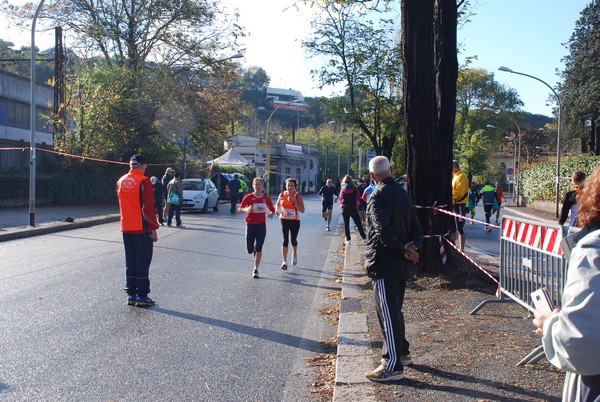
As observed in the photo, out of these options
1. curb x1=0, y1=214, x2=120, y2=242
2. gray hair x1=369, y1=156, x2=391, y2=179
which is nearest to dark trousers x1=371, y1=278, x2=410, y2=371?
gray hair x1=369, y1=156, x2=391, y2=179

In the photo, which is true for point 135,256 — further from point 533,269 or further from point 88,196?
point 88,196

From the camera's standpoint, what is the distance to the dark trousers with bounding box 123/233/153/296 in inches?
332

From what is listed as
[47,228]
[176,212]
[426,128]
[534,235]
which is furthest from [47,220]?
→ [534,235]

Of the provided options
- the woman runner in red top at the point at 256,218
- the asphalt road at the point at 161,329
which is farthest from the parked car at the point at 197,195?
the woman runner in red top at the point at 256,218

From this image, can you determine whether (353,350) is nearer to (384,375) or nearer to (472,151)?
(384,375)

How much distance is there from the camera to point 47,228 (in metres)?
18.5

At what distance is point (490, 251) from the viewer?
51.1ft

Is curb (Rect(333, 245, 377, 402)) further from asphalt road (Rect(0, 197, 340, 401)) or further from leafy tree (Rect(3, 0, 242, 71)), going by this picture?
leafy tree (Rect(3, 0, 242, 71))

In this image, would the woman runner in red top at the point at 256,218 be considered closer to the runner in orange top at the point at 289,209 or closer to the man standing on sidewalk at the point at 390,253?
the runner in orange top at the point at 289,209

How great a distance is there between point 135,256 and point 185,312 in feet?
3.44

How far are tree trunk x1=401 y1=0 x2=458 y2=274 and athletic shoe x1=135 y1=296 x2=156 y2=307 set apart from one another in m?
3.85

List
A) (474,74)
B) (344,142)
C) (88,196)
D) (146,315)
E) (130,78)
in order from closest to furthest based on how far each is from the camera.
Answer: (146,315), (88,196), (130,78), (474,74), (344,142)

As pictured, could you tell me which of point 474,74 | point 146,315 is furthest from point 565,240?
point 474,74

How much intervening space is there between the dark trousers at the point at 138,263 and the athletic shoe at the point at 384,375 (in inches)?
161
